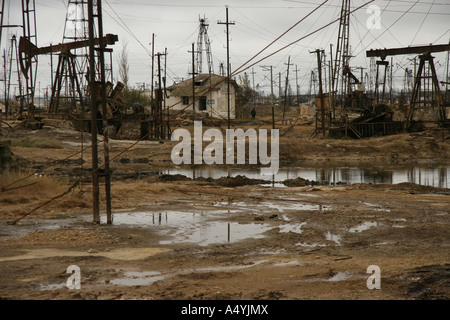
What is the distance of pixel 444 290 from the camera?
605cm

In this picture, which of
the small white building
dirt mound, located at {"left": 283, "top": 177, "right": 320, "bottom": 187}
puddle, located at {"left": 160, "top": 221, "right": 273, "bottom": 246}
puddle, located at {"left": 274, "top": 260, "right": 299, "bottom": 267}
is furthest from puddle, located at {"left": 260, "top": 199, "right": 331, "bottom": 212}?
the small white building

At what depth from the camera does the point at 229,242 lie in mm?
9430

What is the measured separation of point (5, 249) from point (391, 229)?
6.91 meters

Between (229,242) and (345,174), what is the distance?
15258 mm

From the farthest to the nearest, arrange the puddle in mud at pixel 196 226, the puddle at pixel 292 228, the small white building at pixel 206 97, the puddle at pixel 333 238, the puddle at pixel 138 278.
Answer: the small white building at pixel 206 97 → the puddle at pixel 292 228 → the puddle in mud at pixel 196 226 → the puddle at pixel 333 238 → the puddle at pixel 138 278

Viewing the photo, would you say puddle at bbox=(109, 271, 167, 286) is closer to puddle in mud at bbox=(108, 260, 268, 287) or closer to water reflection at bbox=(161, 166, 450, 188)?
puddle in mud at bbox=(108, 260, 268, 287)

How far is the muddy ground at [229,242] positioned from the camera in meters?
6.36

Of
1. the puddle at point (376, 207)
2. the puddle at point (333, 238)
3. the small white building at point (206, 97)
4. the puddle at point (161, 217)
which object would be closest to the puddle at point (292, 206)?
the puddle at point (376, 207)

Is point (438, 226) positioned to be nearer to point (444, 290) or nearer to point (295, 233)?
point (295, 233)

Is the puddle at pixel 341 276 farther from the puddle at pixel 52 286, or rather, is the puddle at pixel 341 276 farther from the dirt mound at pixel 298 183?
the dirt mound at pixel 298 183

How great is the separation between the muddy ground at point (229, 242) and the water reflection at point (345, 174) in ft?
8.95

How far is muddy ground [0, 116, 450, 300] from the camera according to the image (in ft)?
20.9
